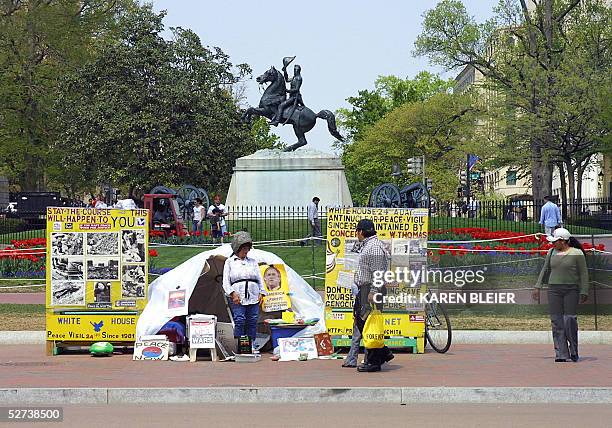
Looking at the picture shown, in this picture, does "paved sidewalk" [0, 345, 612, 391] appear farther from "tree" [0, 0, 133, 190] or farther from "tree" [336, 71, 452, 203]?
"tree" [336, 71, 452, 203]

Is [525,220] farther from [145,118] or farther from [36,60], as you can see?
[36,60]

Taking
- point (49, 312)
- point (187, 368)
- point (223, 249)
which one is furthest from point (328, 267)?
point (49, 312)

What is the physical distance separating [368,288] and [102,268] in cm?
411

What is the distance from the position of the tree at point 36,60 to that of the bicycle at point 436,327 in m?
43.8

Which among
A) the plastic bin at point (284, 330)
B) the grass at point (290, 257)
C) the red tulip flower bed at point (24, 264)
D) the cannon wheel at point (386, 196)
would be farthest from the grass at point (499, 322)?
the cannon wheel at point (386, 196)

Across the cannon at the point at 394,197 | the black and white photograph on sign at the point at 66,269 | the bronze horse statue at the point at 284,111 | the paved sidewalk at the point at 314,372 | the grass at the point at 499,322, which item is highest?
the bronze horse statue at the point at 284,111

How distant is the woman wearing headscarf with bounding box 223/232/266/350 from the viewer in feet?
47.9

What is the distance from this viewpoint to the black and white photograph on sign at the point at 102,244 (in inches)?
601

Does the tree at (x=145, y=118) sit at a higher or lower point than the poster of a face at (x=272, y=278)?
higher

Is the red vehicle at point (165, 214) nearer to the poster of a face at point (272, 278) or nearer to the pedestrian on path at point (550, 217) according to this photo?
the pedestrian on path at point (550, 217)

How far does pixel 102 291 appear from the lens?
15.4 m

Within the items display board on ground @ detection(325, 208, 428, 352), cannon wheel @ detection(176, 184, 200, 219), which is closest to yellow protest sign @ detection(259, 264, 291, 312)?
display board on ground @ detection(325, 208, 428, 352)

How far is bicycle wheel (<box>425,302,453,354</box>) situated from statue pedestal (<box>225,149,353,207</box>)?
26857 millimetres

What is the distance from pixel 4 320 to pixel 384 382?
31.9 feet
